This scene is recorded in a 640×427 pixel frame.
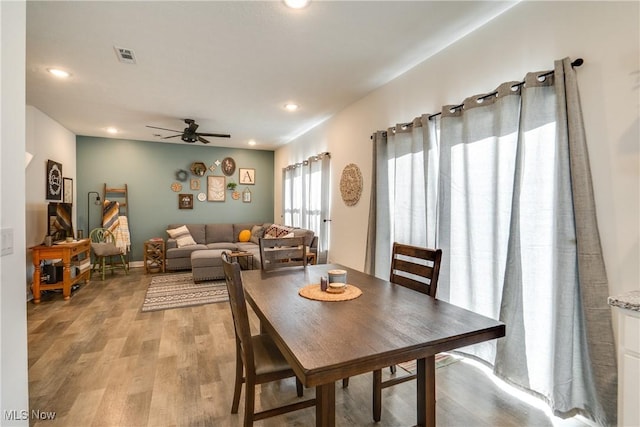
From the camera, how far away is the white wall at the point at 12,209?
3.86ft

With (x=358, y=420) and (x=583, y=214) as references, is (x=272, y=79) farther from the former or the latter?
(x=358, y=420)

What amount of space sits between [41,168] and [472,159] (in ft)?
18.0

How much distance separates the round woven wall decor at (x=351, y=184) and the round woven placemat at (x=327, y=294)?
2096 millimetres

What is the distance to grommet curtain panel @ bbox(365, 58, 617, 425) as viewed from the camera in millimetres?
1586

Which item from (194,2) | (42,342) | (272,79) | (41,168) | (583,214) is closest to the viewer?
(583,214)

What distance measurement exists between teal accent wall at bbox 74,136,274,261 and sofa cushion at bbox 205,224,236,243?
290 millimetres

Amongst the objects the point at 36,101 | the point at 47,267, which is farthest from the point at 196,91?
the point at 47,267

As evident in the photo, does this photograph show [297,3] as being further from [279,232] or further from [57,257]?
[57,257]

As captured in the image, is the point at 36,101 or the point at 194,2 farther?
the point at 36,101

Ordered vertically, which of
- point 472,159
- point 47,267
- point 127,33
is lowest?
point 47,267

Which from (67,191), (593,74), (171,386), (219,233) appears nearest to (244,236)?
(219,233)

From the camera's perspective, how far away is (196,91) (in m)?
3.47

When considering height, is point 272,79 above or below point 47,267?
above

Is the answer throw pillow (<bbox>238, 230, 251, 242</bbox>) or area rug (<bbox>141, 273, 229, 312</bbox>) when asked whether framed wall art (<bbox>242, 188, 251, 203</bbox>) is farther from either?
area rug (<bbox>141, 273, 229, 312</bbox>)
